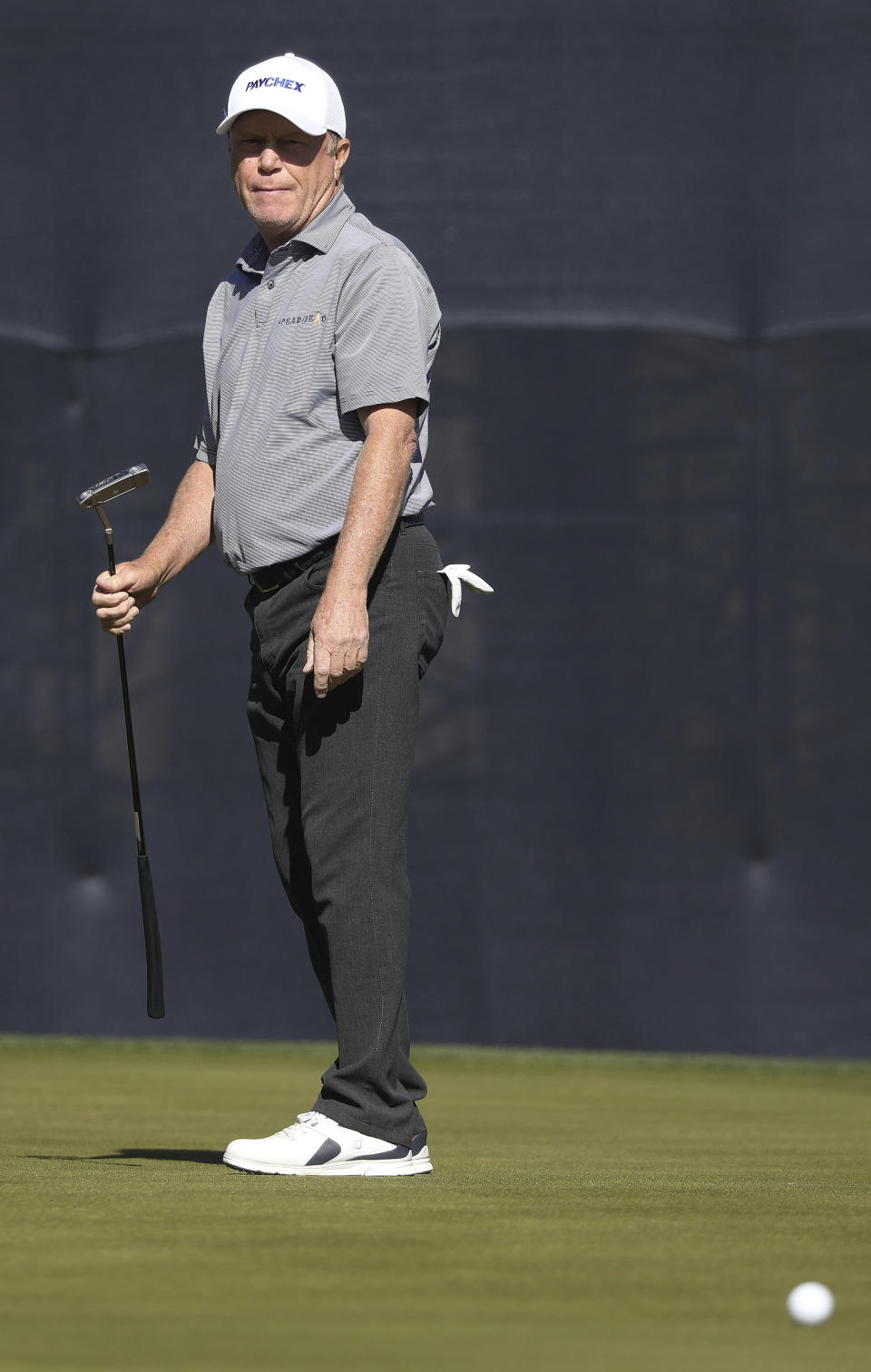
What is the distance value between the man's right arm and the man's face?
408mm

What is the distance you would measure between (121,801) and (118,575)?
2731 millimetres

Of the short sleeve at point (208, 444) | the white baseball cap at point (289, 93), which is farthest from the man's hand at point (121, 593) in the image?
the white baseball cap at point (289, 93)

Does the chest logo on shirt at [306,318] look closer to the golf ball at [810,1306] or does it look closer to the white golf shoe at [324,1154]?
the white golf shoe at [324,1154]

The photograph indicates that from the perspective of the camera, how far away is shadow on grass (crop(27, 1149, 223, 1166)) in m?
2.94

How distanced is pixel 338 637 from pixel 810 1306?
1.19 meters

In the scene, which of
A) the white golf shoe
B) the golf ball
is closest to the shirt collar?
the white golf shoe

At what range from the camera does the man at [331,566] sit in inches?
105

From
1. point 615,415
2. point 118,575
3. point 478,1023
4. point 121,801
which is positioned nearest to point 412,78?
point 615,415

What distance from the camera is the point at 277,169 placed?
283 cm

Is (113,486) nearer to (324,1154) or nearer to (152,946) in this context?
(152,946)

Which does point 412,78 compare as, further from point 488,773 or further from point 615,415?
point 488,773

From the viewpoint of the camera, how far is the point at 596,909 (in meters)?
5.44

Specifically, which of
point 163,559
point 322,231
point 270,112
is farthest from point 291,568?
point 270,112

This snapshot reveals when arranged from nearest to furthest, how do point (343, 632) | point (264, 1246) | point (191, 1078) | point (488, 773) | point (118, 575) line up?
point (264, 1246), point (343, 632), point (118, 575), point (191, 1078), point (488, 773)
